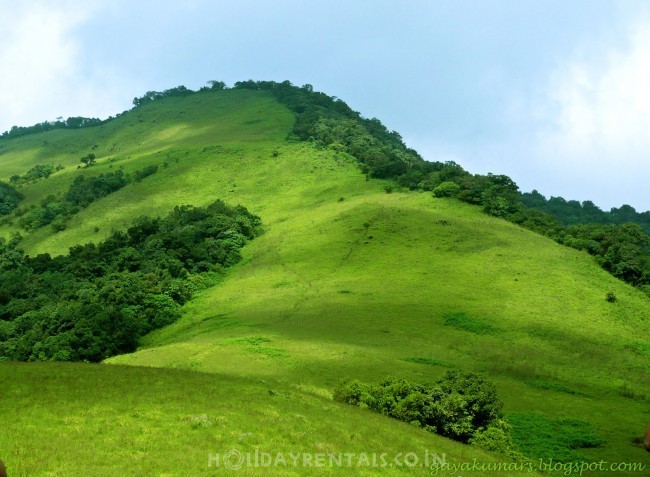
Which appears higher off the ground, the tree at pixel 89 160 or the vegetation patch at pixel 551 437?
the tree at pixel 89 160

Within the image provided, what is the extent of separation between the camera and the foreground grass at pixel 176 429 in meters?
22.5

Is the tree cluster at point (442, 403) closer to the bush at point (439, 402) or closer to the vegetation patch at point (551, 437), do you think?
the bush at point (439, 402)

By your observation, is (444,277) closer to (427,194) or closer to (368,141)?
(427,194)

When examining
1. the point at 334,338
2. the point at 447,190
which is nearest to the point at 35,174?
the point at 447,190

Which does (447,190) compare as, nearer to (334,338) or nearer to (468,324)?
(468,324)

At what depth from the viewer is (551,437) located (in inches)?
1624

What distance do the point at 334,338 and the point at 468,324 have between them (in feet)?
43.9

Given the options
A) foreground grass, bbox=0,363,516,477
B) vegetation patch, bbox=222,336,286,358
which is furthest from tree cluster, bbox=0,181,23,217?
foreground grass, bbox=0,363,516,477

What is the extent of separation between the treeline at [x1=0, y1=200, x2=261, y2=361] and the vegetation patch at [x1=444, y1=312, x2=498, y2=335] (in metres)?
32.2

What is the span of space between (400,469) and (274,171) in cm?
11923

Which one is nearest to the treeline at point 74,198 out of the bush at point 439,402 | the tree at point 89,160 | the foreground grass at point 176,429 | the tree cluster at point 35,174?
the tree at point 89,160

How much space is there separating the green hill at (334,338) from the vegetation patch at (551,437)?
44 cm

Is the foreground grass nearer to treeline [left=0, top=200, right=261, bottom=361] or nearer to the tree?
treeline [left=0, top=200, right=261, bottom=361]

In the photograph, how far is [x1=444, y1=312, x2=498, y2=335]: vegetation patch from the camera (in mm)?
63191
